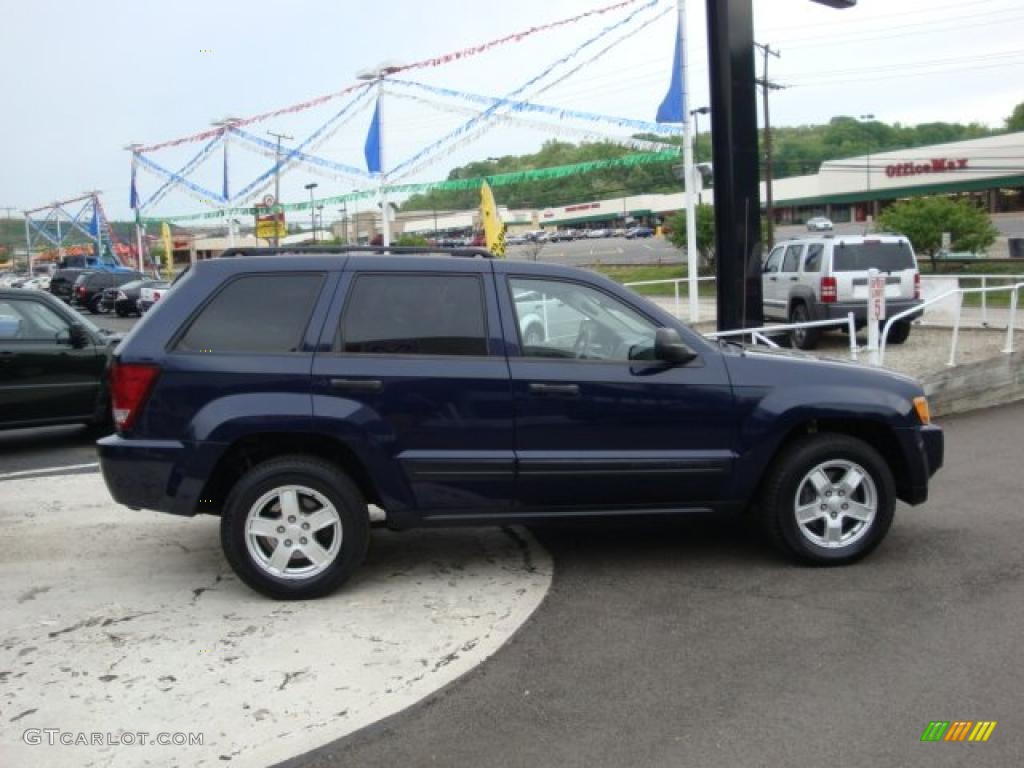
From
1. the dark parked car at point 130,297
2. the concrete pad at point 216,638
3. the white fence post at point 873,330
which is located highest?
the dark parked car at point 130,297

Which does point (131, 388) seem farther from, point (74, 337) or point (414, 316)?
point (74, 337)

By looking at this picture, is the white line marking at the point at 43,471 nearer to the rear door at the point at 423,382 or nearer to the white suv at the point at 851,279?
the rear door at the point at 423,382

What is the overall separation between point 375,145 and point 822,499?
23.8 m

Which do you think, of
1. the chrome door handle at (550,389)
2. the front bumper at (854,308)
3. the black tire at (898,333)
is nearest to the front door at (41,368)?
the chrome door handle at (550,389)

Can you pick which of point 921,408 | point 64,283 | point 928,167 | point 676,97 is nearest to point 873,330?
point 921,408

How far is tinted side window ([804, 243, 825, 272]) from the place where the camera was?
15372mm

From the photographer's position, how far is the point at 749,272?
33.6 feet

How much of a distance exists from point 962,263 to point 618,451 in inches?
1464

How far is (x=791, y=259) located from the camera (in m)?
16.6

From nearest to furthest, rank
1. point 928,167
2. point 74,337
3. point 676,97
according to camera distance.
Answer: point 74,337 < point 676,97 < point 928,167

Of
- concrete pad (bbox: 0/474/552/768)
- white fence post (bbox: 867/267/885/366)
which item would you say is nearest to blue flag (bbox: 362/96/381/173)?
white fence post (bbox: 867/267/885/366)

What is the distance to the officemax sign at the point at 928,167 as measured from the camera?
193 ft

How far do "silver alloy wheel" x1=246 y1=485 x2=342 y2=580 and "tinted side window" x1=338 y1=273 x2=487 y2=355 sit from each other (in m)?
0.81

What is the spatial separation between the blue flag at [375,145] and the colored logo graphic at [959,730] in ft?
82.7
